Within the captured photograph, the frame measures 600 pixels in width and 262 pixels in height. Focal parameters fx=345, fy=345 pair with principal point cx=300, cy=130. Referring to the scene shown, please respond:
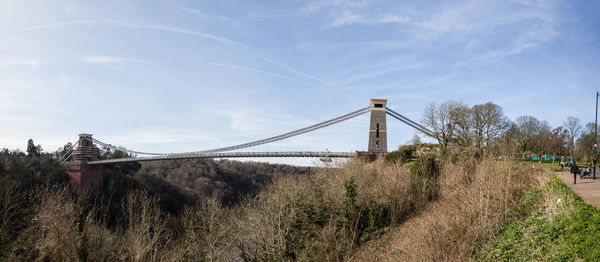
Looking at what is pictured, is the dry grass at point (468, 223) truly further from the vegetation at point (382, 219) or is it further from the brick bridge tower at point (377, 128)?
the brick bridge tower at point (377, 128)

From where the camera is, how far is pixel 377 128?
101 feet

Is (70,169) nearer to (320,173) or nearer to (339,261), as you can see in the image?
(320,173)

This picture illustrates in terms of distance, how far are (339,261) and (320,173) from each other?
7.10m

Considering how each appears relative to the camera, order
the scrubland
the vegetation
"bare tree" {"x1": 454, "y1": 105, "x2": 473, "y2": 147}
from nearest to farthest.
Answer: the vegetation → the scrubland → "bare tree" {"x1": 454, "y1": 105, "x2": 473, "y2": 147}

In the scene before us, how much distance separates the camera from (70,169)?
1389 inches

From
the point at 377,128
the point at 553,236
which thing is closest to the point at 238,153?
the point at 377,128

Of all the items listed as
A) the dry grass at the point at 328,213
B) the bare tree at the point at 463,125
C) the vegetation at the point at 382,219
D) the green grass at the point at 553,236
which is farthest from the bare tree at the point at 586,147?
the green grass at the point at 553,236

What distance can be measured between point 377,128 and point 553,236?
23628 mm

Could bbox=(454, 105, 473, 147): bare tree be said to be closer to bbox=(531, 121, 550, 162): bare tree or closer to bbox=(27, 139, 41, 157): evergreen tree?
bbox=(531, 121, 550, 162): bare tree

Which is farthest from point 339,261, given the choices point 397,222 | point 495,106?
point 495,106

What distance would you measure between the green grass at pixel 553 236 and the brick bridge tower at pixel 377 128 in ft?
64.4

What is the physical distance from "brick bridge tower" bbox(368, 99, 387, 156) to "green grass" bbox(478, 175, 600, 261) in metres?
19.6

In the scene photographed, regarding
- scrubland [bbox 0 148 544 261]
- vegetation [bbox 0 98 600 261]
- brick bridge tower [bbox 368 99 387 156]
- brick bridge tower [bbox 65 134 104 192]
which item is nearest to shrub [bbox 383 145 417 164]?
vegetation [bbox 0 98 600 261]

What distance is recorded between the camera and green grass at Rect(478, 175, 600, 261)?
6211mm
